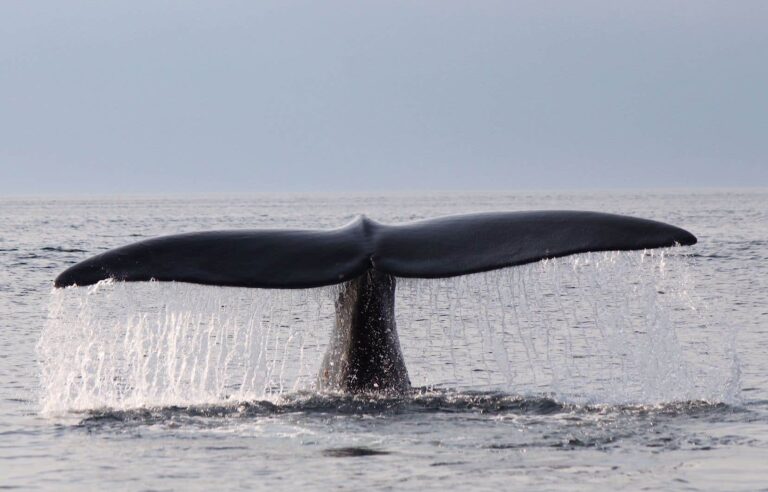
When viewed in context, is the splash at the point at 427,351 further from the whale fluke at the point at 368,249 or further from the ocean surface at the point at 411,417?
the whale fluke at the point at 368,249

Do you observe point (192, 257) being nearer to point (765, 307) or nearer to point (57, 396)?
point (57, 396)

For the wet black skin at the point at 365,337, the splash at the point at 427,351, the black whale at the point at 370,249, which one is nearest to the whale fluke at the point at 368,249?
the black whale at the point at 370,249

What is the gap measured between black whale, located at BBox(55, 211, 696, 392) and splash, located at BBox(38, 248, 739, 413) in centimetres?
23

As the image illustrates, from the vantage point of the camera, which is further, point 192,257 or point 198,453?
point 198,453

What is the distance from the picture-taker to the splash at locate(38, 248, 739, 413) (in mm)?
9820

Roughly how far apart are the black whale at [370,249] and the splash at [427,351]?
0.77 ft

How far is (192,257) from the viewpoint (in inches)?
297

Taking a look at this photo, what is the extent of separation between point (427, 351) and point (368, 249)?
722 centimetres

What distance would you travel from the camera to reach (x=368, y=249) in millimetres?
7727

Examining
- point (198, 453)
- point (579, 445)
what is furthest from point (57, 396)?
point (579, 445)

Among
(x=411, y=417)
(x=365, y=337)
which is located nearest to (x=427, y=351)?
(x=411, y=417)

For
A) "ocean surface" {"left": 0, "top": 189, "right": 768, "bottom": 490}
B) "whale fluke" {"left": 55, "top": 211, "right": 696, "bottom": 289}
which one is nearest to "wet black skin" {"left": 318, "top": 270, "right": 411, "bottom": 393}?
"ocean surface" {"left": 0, "top": 189, "right": 768, "bottom": 490}

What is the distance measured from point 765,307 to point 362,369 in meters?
11.9

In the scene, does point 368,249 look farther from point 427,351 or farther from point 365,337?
point 427,351
